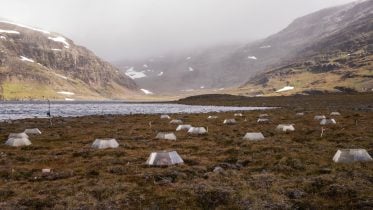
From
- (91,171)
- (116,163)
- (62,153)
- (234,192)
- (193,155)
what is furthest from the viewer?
(62,153)

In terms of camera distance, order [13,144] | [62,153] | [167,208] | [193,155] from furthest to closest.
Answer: [13,144], [62,153], [193,155], [167,208]

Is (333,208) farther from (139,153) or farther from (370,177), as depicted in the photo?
(139,153)

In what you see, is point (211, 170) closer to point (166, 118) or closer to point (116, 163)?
point (116, 163)

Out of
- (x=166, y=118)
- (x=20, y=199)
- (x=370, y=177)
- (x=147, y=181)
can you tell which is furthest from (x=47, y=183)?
(x=166, y=118)

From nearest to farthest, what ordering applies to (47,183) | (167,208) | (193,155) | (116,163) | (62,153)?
(167,208) < (47,183) < (116,163) < (193,155) < (62,153)

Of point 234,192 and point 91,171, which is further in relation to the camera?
point 91,171

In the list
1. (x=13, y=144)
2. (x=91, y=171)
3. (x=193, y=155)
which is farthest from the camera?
(x=13, y=144)

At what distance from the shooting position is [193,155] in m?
47.6

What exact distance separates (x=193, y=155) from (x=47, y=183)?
60.2ft

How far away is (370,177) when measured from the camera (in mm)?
33781

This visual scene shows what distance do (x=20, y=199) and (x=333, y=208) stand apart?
19.0 metres

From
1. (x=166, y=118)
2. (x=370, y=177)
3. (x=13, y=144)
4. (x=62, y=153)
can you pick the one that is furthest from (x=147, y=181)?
(x=166, y=118)

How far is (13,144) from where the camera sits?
57.9 metres

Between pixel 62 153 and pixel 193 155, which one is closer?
pixel 193 155
